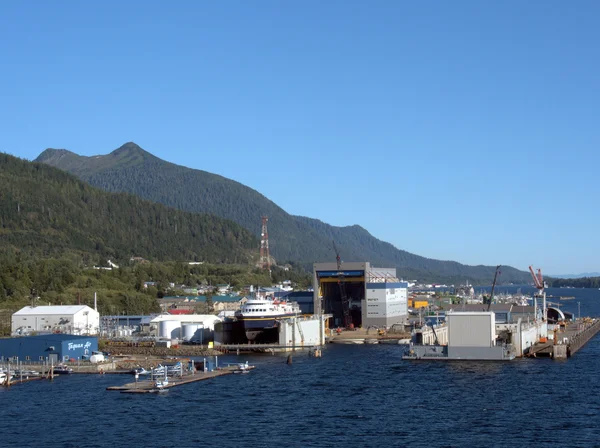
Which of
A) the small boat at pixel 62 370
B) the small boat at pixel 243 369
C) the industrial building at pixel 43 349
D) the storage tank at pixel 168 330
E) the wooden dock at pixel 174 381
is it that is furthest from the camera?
the storage tank at pixel 168 330

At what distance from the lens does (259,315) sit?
223ft

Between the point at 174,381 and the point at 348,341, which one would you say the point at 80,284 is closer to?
the point at 348,341

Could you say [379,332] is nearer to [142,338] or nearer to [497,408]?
[142,338]

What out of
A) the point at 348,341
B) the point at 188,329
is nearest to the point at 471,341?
the point at 348,341

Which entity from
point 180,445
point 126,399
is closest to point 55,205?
point 126,399

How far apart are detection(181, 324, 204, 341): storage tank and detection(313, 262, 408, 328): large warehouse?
1689 cm

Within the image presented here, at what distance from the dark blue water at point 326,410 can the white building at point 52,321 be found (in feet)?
70.4

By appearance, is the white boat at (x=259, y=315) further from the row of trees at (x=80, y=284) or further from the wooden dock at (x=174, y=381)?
the row of trees at (x=80, y=284)

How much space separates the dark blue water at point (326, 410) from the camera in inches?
1261

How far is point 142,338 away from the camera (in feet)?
229

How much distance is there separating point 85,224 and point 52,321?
10087 cm

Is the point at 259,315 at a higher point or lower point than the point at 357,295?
lower

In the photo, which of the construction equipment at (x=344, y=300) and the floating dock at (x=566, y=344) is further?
the construction equipment at (x=344, y=300)

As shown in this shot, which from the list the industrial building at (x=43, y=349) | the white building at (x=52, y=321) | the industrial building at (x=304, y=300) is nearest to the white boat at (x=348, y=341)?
the industrial building at (x=304, y=300)
